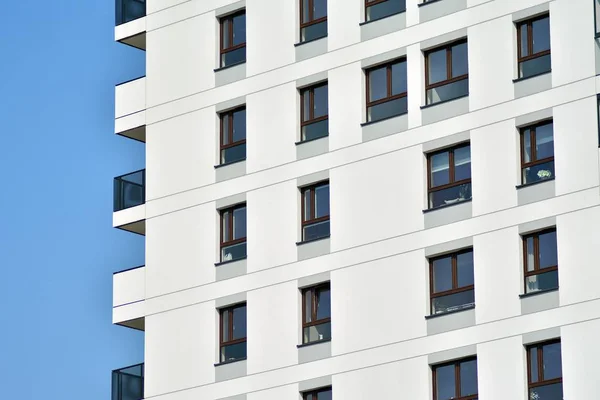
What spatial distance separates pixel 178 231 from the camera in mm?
67250

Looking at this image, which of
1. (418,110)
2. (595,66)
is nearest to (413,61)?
(418,110)

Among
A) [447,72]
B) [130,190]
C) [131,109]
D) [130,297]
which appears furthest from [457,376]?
[131,109]

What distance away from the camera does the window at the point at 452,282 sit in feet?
199

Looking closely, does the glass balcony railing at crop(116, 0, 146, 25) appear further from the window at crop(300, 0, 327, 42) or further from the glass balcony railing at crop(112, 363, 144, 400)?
the glass balcony railing at crop(112, 363, 144, 400)

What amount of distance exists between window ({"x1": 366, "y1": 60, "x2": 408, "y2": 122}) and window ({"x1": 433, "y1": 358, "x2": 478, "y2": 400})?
7297mm

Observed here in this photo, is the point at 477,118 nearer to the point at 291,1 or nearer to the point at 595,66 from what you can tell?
the point at 595,66

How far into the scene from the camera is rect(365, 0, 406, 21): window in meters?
64.2

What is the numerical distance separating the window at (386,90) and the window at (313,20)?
7.14 ft

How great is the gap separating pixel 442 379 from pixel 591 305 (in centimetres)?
475

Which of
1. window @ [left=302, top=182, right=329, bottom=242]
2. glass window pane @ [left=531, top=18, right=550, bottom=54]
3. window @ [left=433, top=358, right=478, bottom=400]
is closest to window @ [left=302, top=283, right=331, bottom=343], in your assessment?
window @ [left=302, top=182, right=329, bottom=242]

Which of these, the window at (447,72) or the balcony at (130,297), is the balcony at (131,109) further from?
the window at (447,72)

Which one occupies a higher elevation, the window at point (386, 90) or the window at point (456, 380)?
the window at point (386, 90)

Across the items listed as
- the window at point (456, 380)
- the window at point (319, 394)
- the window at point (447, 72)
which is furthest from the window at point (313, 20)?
the window at point (456, 380)

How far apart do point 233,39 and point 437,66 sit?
747 centimetres
